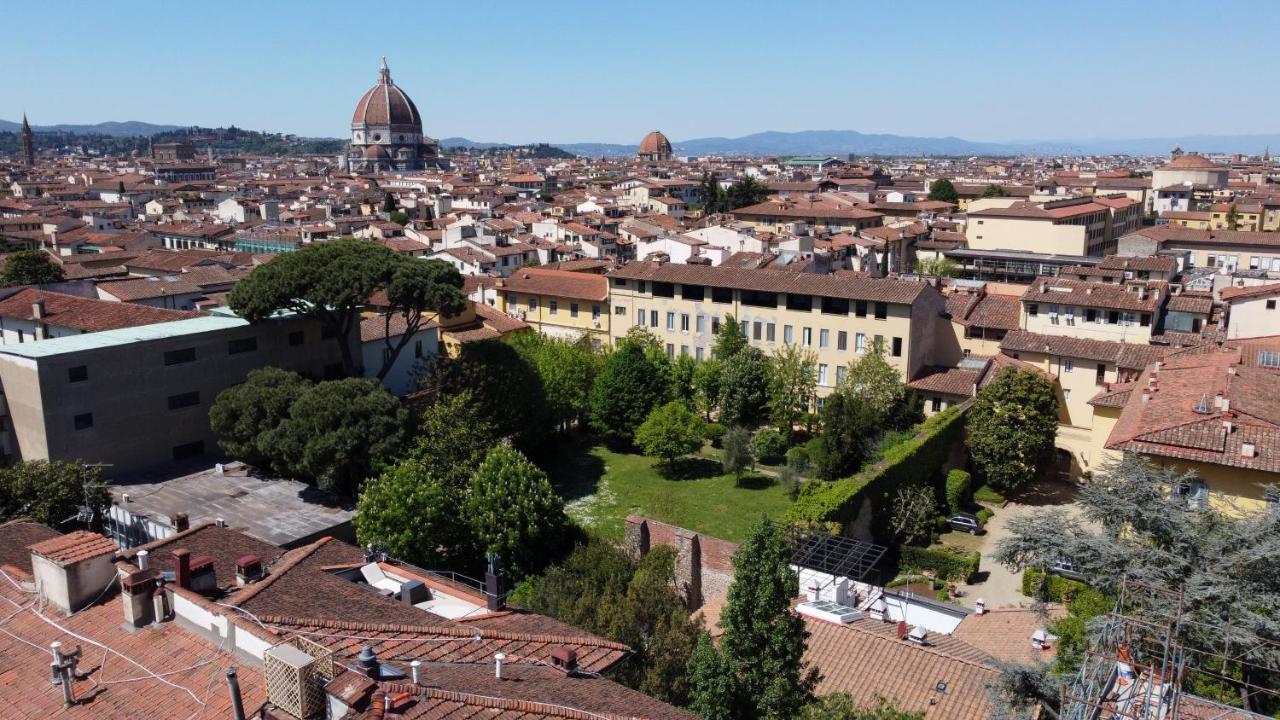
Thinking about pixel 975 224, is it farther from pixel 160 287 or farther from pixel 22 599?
pixel 22 599

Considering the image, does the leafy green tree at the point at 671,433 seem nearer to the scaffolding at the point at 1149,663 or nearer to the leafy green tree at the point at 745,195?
the scaffolding at the point at 1149,663

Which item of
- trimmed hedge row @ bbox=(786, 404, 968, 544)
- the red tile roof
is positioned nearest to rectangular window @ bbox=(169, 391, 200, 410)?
the red tile roof

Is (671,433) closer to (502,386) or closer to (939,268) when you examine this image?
(502,386)

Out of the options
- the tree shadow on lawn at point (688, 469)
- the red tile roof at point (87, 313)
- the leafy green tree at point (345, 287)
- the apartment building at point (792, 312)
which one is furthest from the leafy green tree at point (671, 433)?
the red tile roof at point (87, 313)

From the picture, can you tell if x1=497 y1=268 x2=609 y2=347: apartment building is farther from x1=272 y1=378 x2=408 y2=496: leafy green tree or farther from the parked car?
the parked car

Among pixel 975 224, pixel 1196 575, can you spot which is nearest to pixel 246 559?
pixel 1196 575
